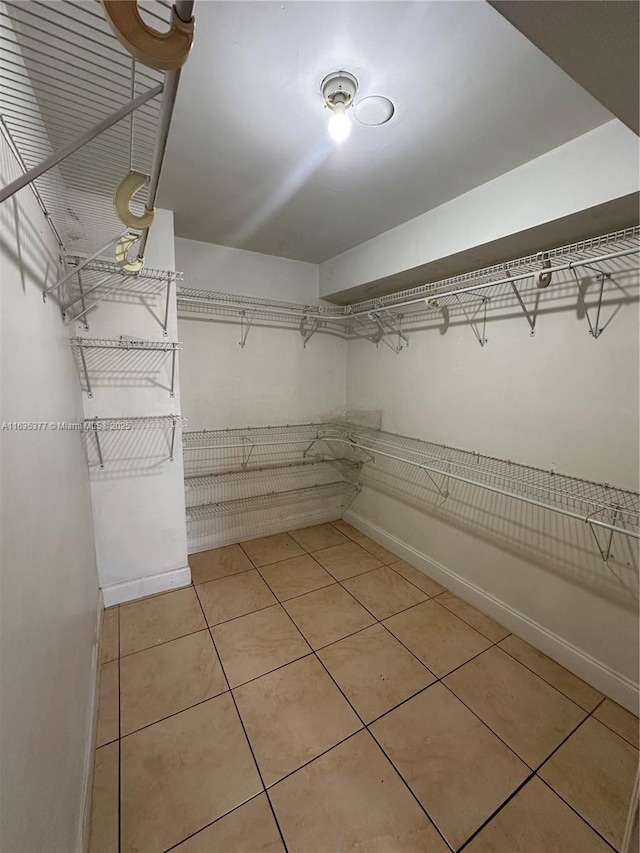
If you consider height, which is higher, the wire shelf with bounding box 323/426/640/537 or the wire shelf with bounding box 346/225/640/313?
the wire shelf with bounding box 346/225/640/313

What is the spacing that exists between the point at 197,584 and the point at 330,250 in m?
2.43

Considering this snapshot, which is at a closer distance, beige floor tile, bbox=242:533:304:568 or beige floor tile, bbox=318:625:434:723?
beige floor tile, bbox=318:625:434:723

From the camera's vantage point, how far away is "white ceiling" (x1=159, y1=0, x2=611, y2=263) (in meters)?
0.86

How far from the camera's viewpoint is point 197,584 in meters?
2.17

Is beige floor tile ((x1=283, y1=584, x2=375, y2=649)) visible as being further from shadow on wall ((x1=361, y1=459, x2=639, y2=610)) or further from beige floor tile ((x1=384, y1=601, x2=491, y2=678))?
shadow on wall ((x1=361, y1=459, x2=639, y2=610))

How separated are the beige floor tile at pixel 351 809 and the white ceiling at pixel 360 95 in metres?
2.24

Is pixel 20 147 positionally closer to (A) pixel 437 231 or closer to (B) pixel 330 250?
(A) pixel 437 231

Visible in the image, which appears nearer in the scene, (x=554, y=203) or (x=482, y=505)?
(x=554, y=203)

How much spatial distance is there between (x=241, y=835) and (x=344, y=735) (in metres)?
0.44

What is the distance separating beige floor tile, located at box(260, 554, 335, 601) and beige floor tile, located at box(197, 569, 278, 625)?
6 cm

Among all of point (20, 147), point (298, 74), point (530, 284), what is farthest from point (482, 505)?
point (20, 147)

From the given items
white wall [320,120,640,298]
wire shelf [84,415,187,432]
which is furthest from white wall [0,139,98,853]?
white wall [320,120,640,298]

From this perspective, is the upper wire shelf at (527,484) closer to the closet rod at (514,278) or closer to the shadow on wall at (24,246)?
the closet rod at (514,278)

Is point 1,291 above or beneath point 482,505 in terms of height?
above
